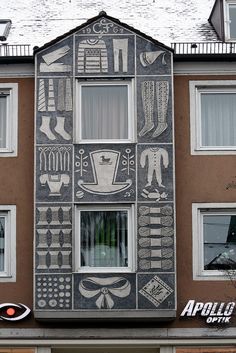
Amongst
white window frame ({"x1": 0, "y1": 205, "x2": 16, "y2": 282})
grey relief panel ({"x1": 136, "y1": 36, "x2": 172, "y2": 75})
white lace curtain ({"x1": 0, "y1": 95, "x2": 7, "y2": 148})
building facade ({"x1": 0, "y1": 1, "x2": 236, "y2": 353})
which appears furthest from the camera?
white lace curtain ({"x1": 0, "y1": 95, "x2": 7, "y2": 148})

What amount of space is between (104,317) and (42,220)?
8.27 feet

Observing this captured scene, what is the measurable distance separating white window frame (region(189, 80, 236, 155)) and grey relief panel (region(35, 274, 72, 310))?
13.6 feet

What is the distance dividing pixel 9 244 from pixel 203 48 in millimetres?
6299

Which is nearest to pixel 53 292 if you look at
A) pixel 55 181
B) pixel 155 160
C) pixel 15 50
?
pixel 55 181

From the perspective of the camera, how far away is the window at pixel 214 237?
82.4 feet

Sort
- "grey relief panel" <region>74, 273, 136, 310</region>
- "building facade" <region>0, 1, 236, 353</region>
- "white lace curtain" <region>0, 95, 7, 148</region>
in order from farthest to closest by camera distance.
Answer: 1. "white lace curtain" <region>0, 95, 7, 148</region>
2. "building facade" <region>0, 1, 236, 353</region>
3. "grey relief panel" <region>74, 273, 136, 310</region>

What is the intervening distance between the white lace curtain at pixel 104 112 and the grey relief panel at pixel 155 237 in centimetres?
188

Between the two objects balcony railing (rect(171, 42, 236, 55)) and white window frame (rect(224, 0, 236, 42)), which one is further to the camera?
white window frame (rect(224, 0, 236, 42))

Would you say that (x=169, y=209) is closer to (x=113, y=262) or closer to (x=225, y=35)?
(x=113, y=262)

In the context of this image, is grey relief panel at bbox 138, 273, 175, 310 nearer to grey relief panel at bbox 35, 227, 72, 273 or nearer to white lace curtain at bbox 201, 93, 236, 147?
grey relief panel at bbox 35, 227, 72, 273

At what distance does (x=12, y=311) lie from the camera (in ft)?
81.2

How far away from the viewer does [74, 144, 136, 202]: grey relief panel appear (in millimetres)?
24875

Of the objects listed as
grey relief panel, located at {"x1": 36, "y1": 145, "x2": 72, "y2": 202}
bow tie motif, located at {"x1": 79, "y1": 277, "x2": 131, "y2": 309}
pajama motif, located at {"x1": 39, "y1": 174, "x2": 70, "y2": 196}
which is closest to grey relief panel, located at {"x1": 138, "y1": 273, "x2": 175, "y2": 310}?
bow tie motif, located at {"x1": 79, "y1": 277, "x2": 131, "y2": 309}

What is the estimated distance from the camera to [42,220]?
2480cm
